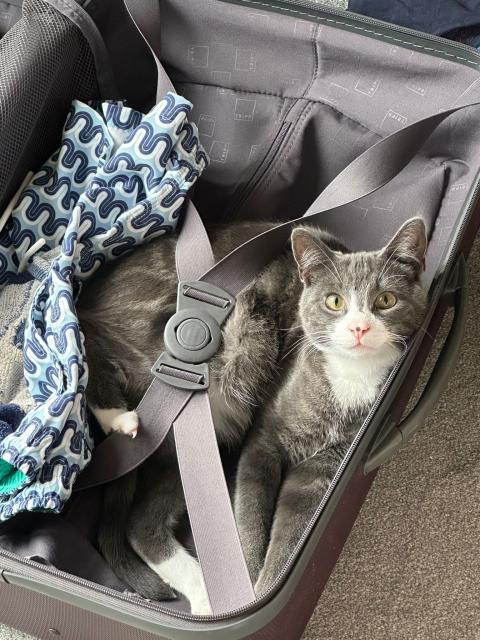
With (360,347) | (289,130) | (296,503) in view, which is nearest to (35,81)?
(289,130)

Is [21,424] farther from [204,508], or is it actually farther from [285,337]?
[285,337]

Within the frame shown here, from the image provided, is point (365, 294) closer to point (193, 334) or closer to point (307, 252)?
point (307, 252)

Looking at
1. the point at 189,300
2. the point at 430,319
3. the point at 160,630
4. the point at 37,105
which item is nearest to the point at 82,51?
the point at 37,105

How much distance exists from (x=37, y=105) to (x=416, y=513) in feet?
2.98

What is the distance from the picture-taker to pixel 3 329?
117 centimetres

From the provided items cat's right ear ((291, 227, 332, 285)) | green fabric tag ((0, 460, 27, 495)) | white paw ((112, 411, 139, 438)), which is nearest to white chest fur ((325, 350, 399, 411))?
cat's right ear ((291, 227, 332, 285))

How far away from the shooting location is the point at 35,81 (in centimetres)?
118

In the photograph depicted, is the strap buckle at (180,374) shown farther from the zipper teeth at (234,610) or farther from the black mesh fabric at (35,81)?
the black mesh fabric at (35,81)

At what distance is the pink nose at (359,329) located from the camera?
40.5 inches

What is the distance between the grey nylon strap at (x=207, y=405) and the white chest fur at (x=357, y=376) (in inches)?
7.3

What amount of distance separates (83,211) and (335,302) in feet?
1.33

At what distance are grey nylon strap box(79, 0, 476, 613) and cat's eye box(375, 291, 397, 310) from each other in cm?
16

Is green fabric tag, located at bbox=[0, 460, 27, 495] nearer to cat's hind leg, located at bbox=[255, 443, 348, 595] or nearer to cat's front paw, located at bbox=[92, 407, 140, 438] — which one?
cat's front paw, located at bbox=[92, 407, 140, 438]

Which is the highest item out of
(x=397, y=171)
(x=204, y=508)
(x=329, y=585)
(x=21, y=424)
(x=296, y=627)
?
(x=397, y=171)
